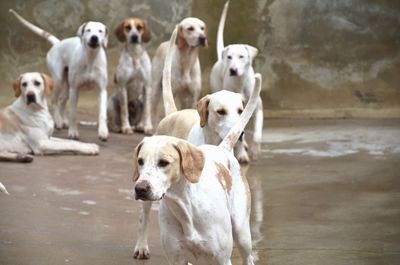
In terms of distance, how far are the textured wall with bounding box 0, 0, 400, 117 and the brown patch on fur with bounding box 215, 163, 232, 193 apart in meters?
7.67

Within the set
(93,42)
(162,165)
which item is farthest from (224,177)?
(93,42)

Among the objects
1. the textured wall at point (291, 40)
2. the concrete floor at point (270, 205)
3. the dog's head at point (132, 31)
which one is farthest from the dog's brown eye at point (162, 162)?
the textured wall at point (291, 40)

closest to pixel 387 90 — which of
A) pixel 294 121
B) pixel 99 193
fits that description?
pixel 294 121

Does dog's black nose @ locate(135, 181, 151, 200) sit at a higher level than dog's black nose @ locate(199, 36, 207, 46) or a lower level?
higher

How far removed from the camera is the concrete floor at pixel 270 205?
530cm

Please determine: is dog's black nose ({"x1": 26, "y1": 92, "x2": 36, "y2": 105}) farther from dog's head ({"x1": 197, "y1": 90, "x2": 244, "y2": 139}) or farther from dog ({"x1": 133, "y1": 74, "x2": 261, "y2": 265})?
dog ({"x1": 133, "y1": 74, "x2": 261, "y2": 265})

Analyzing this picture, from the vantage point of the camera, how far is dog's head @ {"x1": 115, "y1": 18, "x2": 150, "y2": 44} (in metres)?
10.7

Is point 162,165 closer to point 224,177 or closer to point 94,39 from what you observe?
point 224,177

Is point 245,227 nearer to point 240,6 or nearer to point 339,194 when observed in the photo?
point 339,194

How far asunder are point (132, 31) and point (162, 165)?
7.04 metres

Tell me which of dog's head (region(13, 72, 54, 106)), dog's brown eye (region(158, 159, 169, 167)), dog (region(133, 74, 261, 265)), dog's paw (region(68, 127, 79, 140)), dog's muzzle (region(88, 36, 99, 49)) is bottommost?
dog's paw (region(68, 127, 79, 140))

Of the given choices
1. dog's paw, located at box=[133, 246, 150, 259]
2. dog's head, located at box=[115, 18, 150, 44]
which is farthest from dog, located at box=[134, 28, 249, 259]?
dog's head, located at box=[115, 18, 150, 44]

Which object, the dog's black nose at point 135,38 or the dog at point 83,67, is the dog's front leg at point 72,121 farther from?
the dog's black nose at point 135,38

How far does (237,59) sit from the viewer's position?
8828 mm
